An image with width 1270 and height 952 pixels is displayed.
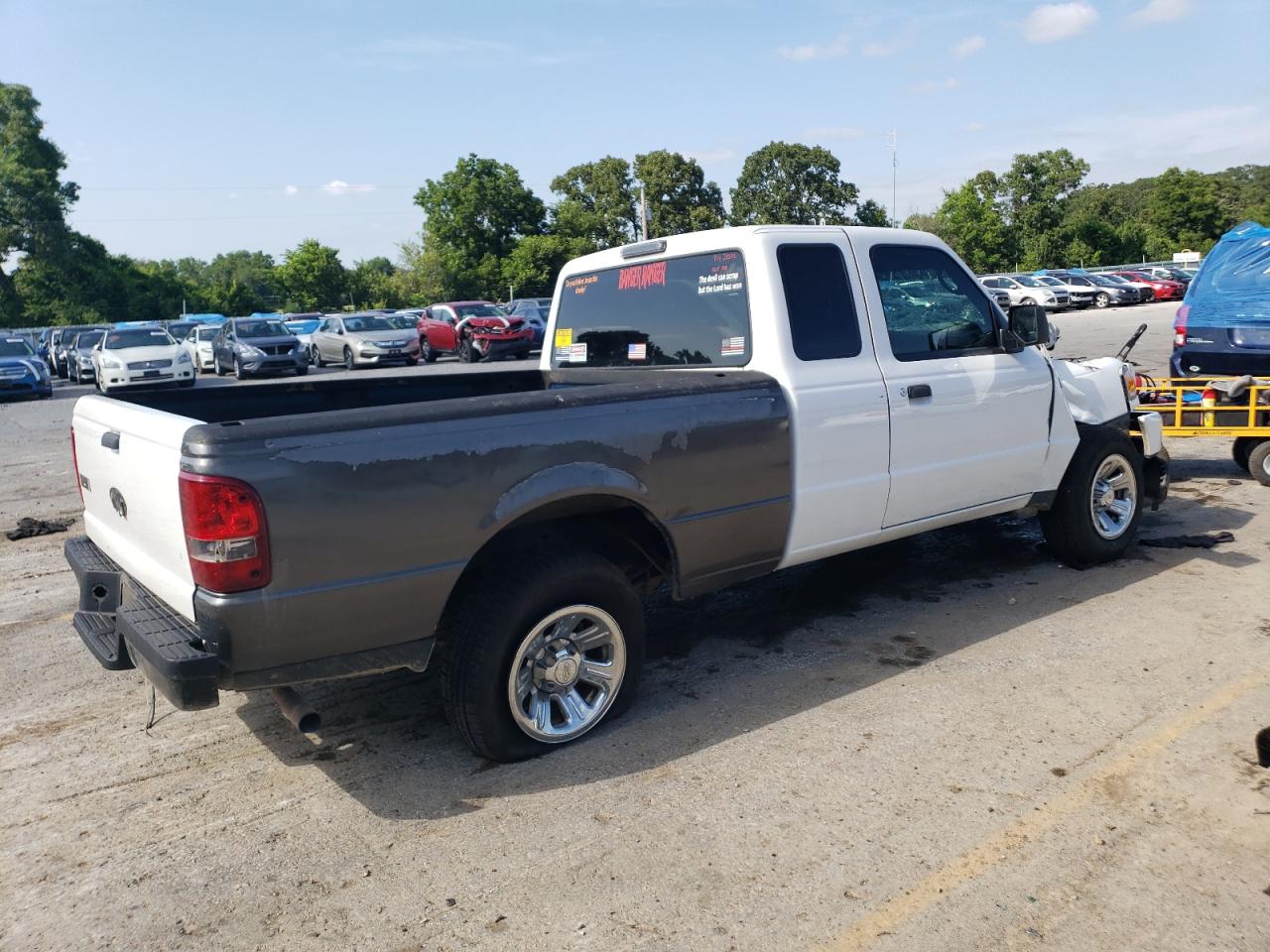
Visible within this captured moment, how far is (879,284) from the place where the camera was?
5004 mm

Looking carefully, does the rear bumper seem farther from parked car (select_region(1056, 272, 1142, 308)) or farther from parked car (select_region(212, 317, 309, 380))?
parked car (select_region(1056, 272, 1142, 308))

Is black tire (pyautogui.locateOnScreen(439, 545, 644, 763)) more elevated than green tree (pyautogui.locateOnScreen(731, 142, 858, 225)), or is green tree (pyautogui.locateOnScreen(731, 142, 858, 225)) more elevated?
green tree (pyautogui.locateOnScreen(731, 142, 858, 225))

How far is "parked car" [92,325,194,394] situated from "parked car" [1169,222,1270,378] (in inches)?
726

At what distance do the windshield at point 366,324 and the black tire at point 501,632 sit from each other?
25666 millimetres

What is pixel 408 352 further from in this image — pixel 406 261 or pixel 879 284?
pixel 406 261

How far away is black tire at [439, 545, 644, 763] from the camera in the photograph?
367cm

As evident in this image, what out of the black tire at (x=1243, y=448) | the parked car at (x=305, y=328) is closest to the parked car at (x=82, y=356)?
the parked car at (x=305, y=328)

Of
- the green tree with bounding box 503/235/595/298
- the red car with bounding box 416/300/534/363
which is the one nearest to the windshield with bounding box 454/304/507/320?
the red car with bounding box 416/300/534/363

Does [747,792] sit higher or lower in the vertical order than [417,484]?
lower

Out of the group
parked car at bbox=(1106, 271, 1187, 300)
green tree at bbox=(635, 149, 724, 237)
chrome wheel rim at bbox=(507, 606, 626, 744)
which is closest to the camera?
chrome wheel rim at bbox=(507, 606, 626, 744)

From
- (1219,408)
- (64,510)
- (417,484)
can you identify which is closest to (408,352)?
(64,510)

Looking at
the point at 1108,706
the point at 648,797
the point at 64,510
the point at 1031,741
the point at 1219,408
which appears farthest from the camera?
the point at 64,510

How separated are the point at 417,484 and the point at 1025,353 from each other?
373cm

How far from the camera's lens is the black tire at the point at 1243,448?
8461mm
